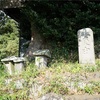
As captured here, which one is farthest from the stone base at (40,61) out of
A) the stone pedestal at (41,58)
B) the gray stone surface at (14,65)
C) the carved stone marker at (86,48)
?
the carved stone marker at (86,48)

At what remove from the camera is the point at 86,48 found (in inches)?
304

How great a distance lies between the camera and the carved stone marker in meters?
7.63

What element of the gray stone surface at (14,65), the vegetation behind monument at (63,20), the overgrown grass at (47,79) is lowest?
the overgrown grass at (47,79)

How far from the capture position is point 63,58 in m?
8.77

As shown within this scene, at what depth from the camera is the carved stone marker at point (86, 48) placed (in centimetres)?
763

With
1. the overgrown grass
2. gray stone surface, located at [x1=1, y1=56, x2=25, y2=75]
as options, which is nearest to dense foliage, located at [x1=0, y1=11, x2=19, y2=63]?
gray stone surface, located at [x1=1, y1=56, x2=25, y2=75]

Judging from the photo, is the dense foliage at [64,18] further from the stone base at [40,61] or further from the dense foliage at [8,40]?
the dense foliage at [8,40]

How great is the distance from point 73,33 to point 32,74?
3.04 metres

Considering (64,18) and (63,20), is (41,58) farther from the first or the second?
(64,18)

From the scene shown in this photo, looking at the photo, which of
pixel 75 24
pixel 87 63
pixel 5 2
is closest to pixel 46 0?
pixel 75 24

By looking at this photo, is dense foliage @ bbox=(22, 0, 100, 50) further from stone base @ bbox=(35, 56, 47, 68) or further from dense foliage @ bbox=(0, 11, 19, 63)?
dense foliage @ bbox=(0, 11, 19, 63)

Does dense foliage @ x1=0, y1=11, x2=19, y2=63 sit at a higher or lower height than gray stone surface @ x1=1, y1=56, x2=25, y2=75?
higher

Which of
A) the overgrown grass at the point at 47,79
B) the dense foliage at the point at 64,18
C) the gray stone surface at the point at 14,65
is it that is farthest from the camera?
the dense foliage at the point at 64,18

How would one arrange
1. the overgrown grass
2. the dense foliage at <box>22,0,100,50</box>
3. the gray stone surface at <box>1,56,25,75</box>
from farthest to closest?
the dense foliage at <box>22,0,100,50</box>
the gray stone surface at <box>1,56,25,75</box>
the overgrown grass
